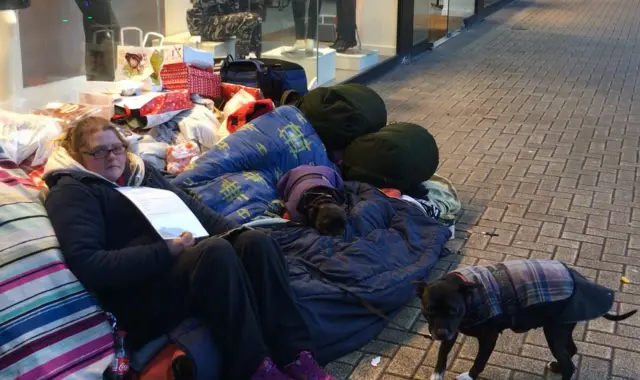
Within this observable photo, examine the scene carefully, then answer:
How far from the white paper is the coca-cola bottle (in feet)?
1.14

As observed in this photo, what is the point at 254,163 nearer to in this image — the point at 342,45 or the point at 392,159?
the point at 392,159

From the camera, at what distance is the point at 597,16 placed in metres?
13.3

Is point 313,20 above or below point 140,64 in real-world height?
above

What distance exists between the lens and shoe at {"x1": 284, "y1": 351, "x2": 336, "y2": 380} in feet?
7.99

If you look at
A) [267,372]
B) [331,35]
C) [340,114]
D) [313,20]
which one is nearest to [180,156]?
[340,114]

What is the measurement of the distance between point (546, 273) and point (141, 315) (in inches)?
50.8

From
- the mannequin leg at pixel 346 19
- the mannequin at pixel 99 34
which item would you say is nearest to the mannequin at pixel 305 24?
the mannequin leg at pixel 346 19

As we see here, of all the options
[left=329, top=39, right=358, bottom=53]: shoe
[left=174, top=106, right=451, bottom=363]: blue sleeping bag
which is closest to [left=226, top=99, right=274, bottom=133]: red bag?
[left=174, top=106, right=451, bottom=363]: blue sleeping bag

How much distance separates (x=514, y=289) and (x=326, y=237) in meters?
1.03

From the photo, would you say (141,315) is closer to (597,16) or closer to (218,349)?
A: (218,349)

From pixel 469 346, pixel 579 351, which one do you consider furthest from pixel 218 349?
pixel 579 351

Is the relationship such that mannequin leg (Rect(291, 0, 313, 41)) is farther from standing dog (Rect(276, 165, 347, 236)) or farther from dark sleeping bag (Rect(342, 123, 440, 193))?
standing dog (Rect(276, 165, 347, 236))

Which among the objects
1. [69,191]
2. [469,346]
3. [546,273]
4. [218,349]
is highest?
[69,191]

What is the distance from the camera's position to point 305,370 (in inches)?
96.1
